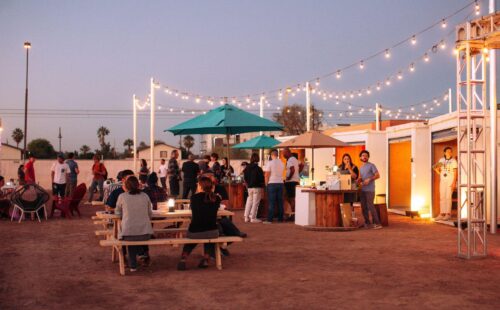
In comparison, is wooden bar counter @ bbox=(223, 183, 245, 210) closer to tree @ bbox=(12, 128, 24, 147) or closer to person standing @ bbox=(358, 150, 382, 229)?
person standing @ bbox=(358, 150, 382, 229)

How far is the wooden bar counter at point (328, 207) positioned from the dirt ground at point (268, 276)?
163 cm

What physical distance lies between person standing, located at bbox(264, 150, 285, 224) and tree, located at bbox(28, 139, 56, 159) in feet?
184

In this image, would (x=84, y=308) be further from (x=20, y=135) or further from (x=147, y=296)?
(x=20, y=135)

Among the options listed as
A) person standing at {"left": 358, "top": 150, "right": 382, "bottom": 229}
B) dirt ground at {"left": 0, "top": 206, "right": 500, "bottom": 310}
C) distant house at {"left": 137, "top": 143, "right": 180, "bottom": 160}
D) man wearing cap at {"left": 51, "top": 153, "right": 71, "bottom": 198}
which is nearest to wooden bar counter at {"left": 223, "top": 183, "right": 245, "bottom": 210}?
man wearing cap at {"left": 51, "top": 153, "right": 71, "bottom": 198}

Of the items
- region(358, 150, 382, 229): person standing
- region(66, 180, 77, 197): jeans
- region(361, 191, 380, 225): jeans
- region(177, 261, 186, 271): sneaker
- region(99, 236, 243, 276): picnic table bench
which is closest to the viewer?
region(99, 236, 243, 276): picnic table bench

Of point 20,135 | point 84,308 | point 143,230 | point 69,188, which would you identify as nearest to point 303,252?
point 143,230

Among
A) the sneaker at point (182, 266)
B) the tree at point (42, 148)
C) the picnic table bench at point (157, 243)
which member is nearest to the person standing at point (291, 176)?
the picnic table bench at point (157, 243)

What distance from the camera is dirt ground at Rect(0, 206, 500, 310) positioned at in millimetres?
6008

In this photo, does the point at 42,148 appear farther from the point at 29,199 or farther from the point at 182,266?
the point at 182,266

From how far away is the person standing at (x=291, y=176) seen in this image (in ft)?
47.2

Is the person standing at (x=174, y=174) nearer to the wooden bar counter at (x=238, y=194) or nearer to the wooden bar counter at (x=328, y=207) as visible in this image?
the wooden bar counter at (x=238, y=194)

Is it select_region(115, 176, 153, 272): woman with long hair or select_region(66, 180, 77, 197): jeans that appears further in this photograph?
select_region(66, 180, 77, 197): jeans

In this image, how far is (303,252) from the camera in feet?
30.3

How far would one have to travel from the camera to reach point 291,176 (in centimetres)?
1457
